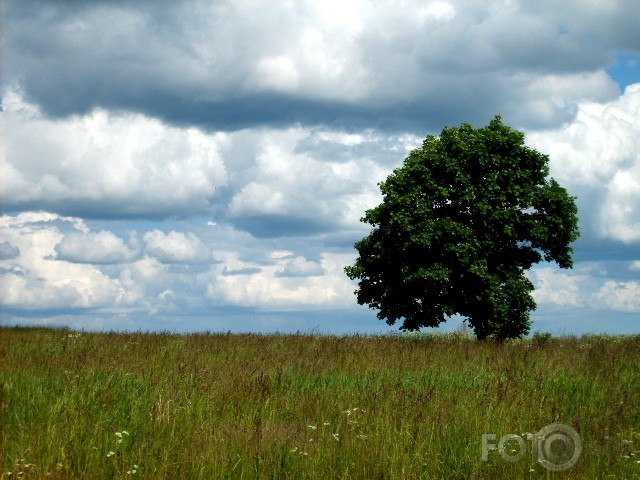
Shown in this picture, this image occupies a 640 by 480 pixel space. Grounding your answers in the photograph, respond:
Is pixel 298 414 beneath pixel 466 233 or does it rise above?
beneath

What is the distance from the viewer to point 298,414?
34.3 feet

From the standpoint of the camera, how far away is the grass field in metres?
8.08

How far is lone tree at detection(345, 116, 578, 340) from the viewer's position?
29.3 m

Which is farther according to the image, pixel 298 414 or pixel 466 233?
pixel 466 233

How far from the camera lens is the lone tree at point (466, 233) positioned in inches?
1152

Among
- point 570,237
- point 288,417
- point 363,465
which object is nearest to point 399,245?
point 570,237

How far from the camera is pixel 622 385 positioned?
13.8m

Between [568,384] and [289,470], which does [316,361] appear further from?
[289,470]

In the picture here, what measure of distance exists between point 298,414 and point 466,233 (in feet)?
64.6

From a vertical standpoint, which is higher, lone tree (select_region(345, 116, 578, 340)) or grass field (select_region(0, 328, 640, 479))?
lone tree (select_region(345, 116, 578, 340))

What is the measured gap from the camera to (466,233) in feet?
94.0

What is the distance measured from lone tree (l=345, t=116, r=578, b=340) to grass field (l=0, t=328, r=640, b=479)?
12523 mm

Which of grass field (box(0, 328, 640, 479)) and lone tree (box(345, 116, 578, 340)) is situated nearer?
grass field (box(0, 328, 640, 479))

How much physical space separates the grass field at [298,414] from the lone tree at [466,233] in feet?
41.1
